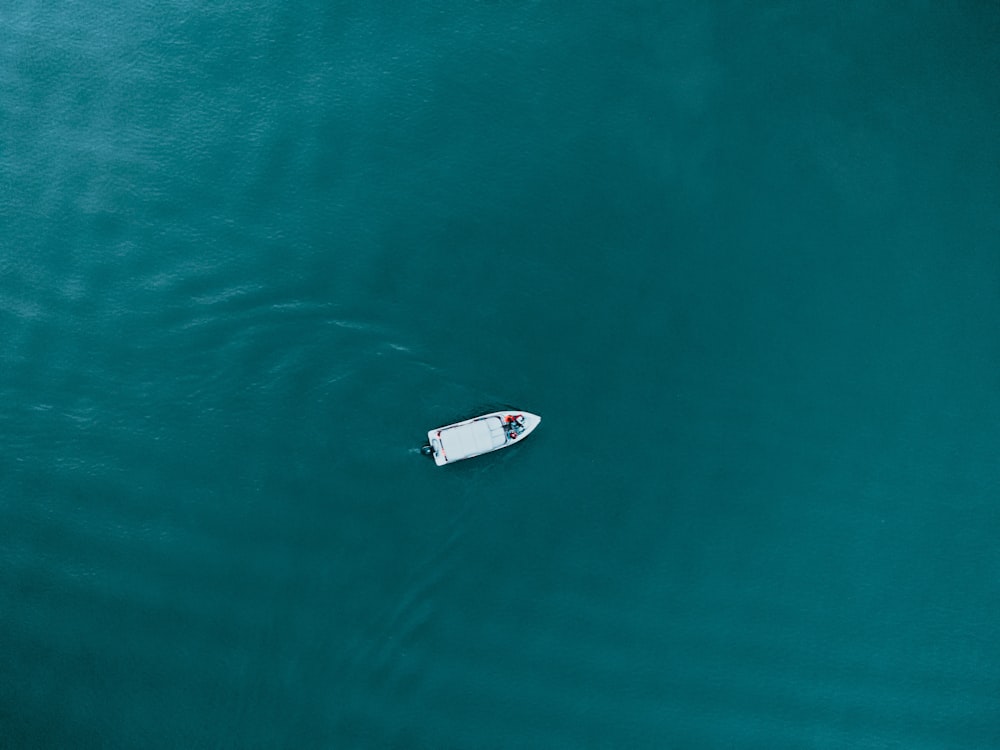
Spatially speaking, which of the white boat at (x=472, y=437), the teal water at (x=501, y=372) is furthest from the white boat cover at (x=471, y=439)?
the teal water at (x=501, y=372)

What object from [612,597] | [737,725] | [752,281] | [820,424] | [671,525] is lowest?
[737,725]

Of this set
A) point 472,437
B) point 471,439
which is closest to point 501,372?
point 472,437

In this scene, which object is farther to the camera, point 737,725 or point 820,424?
point 820,424

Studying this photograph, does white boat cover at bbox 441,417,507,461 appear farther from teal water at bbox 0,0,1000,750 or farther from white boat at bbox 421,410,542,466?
teal water at bbox 0,0,1000,750

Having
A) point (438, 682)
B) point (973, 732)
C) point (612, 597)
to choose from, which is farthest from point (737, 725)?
point (438, 682)

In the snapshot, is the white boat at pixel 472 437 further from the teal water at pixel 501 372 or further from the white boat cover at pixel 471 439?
the teal water at pixel 501 372

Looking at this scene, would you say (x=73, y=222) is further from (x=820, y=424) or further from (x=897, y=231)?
(x=897, y=231)

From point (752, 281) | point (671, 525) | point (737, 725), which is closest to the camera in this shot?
point (737, 725)
